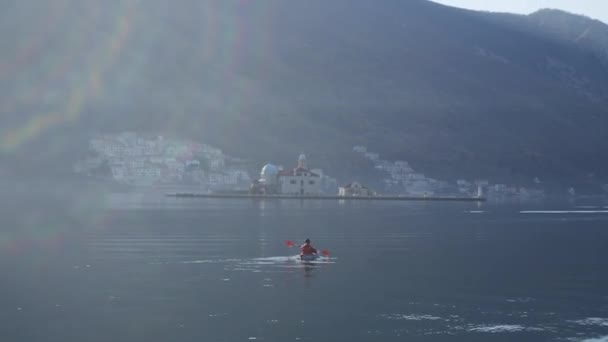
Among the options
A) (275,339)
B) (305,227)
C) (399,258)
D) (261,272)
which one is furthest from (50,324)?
(305,227)

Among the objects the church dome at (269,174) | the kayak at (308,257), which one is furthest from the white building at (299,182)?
the kayak at (308,257)

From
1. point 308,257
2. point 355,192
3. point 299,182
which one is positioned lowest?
point 308,257

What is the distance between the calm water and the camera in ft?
111

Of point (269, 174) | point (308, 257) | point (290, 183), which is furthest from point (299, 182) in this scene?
point (308, 257)

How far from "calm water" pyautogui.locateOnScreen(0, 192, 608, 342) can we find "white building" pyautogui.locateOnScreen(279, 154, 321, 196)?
98.2 metres

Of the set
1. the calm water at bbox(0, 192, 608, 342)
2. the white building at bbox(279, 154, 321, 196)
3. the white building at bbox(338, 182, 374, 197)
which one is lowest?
the calm water at bbox(0, 192, 608, 342)

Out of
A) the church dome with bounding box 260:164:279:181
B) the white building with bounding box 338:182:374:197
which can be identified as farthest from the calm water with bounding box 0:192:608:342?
the church dome with bounding box 260:164:279:181

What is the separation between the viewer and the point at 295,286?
4409 centimetres

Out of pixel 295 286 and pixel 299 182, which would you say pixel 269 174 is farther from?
pixel 295 286

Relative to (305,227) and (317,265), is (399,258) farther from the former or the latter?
(305,227)

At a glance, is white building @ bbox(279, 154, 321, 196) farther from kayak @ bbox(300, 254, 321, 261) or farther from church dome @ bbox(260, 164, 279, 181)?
kayak @ bbox(300, 254, 321, 261)

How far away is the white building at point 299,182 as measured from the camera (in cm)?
17738

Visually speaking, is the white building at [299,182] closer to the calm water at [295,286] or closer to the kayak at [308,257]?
the calm water at [295,286]

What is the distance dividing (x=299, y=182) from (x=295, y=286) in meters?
134
